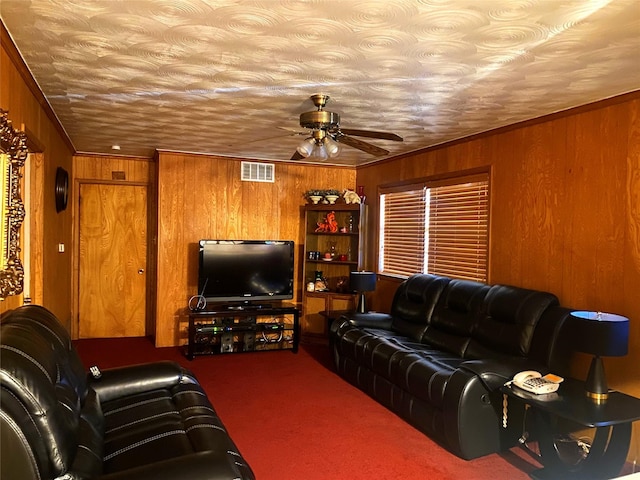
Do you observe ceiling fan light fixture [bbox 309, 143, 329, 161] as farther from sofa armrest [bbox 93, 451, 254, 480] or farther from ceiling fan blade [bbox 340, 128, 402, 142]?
sofa armrest [bbox 93, 451, 254, 480]

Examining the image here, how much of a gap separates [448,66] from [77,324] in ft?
18.0

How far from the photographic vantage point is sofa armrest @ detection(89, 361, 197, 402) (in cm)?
264

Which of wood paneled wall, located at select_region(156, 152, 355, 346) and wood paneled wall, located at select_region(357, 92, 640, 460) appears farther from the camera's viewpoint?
wood paneled wall, located at select_region(156, 152, 355, 346)

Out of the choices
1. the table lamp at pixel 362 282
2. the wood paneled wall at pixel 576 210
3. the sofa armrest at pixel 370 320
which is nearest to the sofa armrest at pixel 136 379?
the sofa armrest at pixel 370 320

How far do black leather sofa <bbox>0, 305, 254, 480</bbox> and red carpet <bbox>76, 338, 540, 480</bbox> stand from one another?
2.58 feet

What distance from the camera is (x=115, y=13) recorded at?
6.69ft

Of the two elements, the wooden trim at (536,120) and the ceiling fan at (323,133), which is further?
the ceiling fan at (323,133)

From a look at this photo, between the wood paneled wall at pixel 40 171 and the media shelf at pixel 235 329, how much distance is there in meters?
1.42

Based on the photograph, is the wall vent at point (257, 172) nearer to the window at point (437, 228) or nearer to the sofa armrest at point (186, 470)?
the window at point (437, 228)

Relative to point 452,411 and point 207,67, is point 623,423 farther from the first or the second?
point 207,67

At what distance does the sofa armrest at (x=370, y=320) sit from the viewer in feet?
15.2

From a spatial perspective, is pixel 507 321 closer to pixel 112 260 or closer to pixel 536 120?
pixel 536 120

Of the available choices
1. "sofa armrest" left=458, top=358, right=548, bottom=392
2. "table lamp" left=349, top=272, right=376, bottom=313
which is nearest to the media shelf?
"table lamp" left=349, top=272, right=376, bottom=313

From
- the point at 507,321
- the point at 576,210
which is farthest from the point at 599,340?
the point at 576,210
